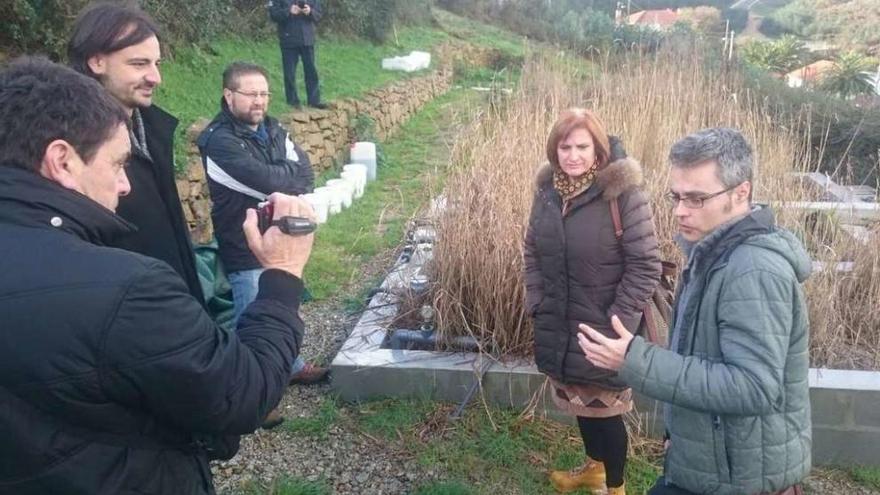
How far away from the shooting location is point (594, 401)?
273 centimetres

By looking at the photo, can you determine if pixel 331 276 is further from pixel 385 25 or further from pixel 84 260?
pixel 385 25

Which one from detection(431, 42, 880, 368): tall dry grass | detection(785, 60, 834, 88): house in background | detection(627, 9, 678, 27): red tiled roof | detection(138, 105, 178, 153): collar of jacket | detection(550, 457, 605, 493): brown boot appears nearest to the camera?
detection(138, 105, 178, 153): collar of jacket

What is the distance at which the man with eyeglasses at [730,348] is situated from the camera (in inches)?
66.0

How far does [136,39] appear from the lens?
224 centimetres

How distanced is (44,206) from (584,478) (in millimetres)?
2347

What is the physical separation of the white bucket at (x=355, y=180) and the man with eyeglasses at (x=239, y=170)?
12.7 ft

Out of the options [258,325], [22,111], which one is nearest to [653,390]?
[258,325]

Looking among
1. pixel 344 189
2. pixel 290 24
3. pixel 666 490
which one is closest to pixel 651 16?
pixel 290 24

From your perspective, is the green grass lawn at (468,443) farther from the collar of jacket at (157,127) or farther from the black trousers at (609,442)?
the collar of jacket at (157,127)

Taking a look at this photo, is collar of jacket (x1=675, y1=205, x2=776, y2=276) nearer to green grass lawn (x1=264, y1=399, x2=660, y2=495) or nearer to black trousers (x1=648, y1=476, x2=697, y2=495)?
black trousers (x1=648, y1=476, x2=697, y2=495)

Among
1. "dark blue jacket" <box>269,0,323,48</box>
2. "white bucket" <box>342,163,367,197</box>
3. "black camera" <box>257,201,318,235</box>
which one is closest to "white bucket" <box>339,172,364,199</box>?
"white bucket" <box>342,163,367,197</box>

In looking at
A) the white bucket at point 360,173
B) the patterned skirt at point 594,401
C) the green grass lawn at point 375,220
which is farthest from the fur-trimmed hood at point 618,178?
the white bucket at point 360,173

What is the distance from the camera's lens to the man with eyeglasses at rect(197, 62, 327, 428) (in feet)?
10.7

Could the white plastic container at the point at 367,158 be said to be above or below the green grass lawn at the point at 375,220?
above
